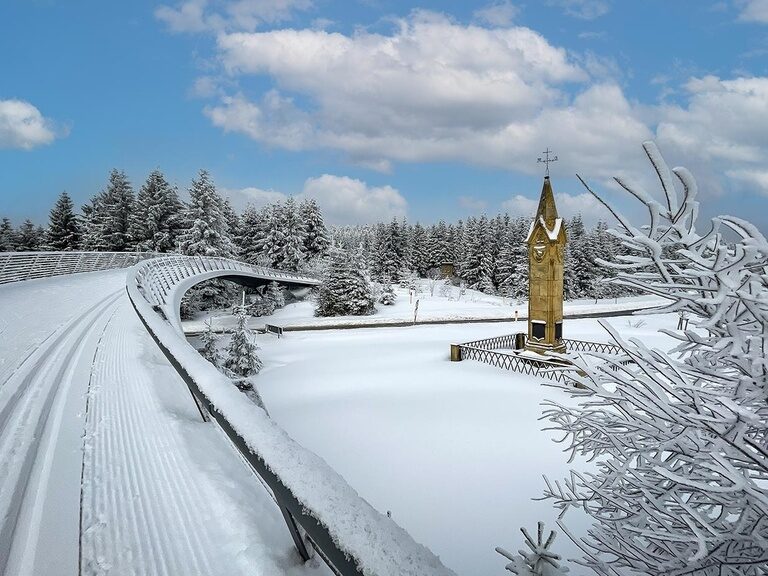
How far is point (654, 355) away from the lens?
2.52 meters

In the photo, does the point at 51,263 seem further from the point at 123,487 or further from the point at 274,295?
the point at 123,487

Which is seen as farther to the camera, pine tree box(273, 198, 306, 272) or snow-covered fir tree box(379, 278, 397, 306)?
pine tree box(273, 198, 306, 272)

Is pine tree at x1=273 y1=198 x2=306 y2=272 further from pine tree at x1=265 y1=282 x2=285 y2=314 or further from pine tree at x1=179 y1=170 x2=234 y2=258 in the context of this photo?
pine tree at x1=179 y1=170 x2=234 y2=258

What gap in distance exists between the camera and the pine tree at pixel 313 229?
56062 millimetres

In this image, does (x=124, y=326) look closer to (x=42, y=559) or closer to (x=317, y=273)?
(x=42, y=559)

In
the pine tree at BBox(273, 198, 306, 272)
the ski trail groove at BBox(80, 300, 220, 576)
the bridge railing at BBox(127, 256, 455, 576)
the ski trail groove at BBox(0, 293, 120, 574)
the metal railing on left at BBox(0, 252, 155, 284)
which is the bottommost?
the ski trail groove at BBox(80, 300, 220, 576)

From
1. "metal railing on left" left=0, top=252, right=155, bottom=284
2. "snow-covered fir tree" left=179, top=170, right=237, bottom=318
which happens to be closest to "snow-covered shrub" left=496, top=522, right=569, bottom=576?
"metal railing on left" left=0, top=252, right=155, bottom=284

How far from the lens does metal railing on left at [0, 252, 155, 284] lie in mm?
17781

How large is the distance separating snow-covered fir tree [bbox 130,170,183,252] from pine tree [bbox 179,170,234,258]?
500 cm

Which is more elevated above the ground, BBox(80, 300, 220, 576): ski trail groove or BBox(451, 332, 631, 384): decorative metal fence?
BBox(80, 300, 220, 576): ski trail groove

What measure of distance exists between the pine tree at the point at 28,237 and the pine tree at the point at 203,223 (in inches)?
1066

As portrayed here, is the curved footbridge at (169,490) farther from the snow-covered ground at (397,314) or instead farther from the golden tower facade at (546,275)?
the snow-covered ground at (397,314)

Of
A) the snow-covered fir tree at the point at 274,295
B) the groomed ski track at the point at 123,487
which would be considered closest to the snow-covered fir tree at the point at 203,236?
the snow-covered fir tree at the point at 274,295

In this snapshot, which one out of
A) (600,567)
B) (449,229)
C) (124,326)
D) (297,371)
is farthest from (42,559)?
(449,229)
